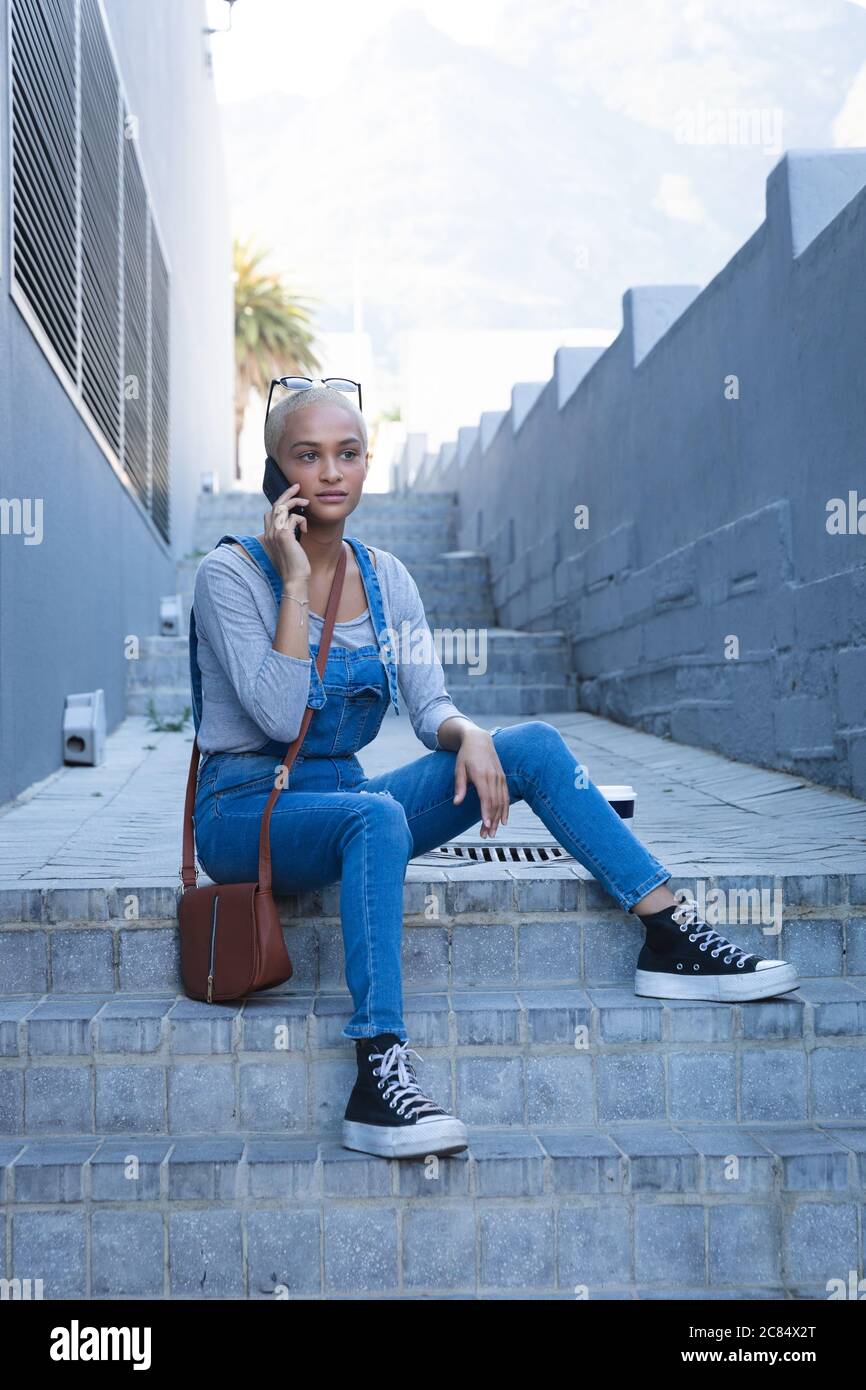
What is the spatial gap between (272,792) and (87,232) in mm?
4166

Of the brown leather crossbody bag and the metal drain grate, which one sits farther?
the metal drain grate

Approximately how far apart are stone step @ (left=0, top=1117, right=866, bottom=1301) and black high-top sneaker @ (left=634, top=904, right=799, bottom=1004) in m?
0.33

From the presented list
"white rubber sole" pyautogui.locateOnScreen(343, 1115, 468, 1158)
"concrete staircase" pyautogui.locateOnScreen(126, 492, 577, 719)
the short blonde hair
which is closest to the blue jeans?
"white rubber sole" pyautogui.locateOnScreen(343, 1115, 468, 1158)

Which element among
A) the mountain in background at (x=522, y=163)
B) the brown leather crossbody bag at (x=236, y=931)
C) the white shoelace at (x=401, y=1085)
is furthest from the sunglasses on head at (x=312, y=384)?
the mountain in background at (x=522, y=163)

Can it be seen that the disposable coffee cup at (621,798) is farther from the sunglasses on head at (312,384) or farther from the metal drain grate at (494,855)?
the sunglasses on head at (312,384)

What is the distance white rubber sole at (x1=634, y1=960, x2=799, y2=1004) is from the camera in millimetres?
2469

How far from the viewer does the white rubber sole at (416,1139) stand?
213 cm

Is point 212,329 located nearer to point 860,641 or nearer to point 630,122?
point 860,641

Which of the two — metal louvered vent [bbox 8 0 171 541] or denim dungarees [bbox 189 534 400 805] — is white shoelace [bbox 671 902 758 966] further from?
metal louvered vent [bbox 8 0 171 541]

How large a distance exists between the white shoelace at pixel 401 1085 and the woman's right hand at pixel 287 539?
89cm

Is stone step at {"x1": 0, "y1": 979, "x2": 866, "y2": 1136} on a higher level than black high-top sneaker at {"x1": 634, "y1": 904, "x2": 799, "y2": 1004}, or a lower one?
lower

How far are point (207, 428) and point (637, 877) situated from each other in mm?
11682

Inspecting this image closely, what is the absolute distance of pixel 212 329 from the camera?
14.1 metres

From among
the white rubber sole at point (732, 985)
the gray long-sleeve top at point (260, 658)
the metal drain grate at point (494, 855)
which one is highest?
the gray long-sleeve top at point (260, 658)
